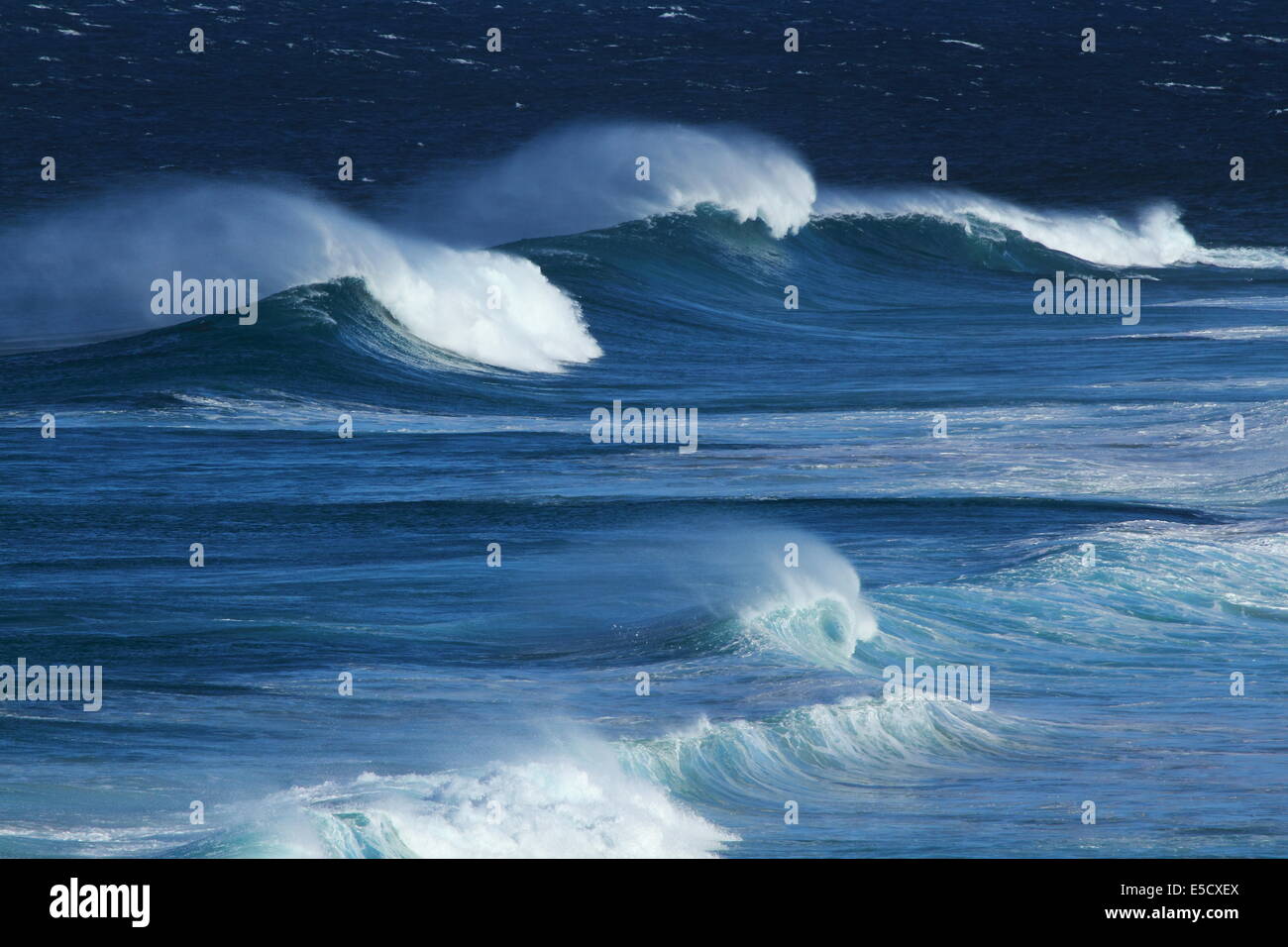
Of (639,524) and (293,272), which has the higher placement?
(293,272)

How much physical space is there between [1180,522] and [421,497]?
5.08m

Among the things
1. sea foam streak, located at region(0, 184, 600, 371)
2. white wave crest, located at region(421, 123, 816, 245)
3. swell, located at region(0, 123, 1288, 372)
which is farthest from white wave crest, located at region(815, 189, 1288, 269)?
sea foam streak, located at region(0, 184, 600, 371)

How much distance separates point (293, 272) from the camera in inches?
877

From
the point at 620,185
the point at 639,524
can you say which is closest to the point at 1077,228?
the point at 620,185

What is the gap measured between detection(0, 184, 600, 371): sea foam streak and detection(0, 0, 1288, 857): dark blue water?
0.08 metres

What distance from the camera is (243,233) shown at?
23562 mm

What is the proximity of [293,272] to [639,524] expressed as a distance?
34.3 ft

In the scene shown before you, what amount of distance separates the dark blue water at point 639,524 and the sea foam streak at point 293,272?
78 mm

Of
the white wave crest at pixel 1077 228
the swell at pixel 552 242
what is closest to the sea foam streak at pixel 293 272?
the swell at pixel 552 242

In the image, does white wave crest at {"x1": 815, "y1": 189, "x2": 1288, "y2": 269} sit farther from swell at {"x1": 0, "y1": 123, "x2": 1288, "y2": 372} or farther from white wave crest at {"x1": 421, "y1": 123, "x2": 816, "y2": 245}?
white wave crest at {"x1": 421, "y1": 123, "x2": 816, "y2": 245}

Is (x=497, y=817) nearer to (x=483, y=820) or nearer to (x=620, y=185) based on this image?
(x=483, y=820)

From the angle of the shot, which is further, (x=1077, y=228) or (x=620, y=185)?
(x=1077, y=228)

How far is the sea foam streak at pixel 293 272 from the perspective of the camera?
2184 cm

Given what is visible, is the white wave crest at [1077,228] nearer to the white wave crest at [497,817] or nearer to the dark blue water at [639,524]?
the dark blue water at [639,524]
